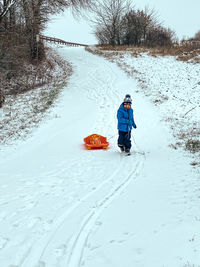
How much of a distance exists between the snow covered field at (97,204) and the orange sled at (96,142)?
314 mm

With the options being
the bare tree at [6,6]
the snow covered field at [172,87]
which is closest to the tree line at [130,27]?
the snow covered field at [172,87]

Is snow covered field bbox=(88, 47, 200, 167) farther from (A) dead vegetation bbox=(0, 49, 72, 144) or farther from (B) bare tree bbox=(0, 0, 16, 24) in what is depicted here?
(B) bare tree bbox=(0, 0, 16, 24)

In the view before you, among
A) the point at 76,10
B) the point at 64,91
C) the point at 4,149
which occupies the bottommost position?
the point at 4,149

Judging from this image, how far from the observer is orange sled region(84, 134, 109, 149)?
844 cm

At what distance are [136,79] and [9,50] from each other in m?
9.48

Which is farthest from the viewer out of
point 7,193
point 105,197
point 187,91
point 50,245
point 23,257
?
point 187,91

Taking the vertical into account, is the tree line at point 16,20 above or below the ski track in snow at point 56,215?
above

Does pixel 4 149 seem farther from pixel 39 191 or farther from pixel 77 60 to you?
pixel 77 60

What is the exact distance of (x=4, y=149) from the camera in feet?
29.8

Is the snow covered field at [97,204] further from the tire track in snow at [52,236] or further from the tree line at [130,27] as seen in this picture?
the tree line at [130,27]

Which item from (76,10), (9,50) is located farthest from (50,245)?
(76,10)

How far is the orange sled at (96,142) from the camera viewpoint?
8.44 metres

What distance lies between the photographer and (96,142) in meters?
8.58

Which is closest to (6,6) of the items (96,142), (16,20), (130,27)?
(16,20)
